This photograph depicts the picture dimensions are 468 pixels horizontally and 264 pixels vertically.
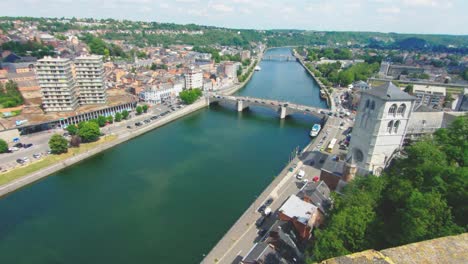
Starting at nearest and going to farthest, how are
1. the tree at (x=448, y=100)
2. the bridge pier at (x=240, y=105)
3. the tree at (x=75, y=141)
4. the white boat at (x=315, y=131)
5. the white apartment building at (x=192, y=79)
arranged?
the tree at (x=75, y=141) → the white boat at (x=315, y=131) → the tree at (x=448, y=100) → the bridge pier at (x=240, y=105) → the white apartment building at (x=192, y=79)

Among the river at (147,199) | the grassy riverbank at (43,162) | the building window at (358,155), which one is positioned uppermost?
the building window at (358,155)

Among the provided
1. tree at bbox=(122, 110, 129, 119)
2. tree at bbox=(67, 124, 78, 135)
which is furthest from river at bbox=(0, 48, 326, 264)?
tree at bbox=(122, 110, 129, 119)

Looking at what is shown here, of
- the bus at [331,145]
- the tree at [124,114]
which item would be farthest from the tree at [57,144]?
the bus at [331,145]

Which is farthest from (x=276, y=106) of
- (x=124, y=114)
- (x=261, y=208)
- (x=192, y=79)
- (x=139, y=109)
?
(x=261, y=208)

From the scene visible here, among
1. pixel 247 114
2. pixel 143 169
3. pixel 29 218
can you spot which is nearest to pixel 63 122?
pixel 143 169

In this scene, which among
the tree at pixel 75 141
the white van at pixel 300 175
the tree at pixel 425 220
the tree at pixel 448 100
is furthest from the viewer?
the tree at pixel 448 100

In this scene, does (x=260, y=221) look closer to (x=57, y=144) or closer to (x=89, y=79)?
(x=57, y=144)

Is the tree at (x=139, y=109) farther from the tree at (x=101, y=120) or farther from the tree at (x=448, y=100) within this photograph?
the tree at (x=448, y=100)

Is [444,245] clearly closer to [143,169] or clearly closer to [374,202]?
[374,202]
